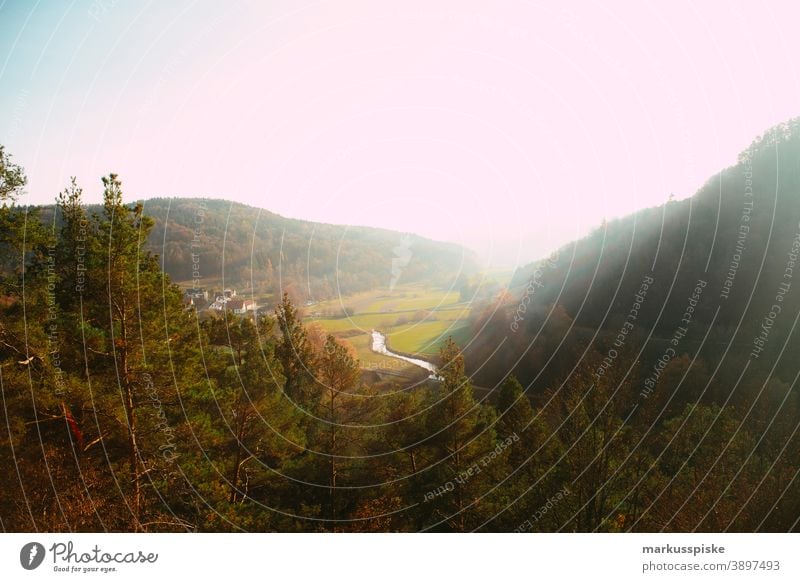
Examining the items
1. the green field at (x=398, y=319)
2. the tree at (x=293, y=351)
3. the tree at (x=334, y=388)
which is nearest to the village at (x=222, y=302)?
the tree at (x=293, y=351)

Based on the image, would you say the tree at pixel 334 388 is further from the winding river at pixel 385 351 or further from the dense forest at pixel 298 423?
the winding river at pixel 385 351

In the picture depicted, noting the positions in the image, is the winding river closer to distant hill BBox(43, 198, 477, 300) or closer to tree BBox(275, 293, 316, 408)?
distant hill BBox(43, 198, 477, 300)

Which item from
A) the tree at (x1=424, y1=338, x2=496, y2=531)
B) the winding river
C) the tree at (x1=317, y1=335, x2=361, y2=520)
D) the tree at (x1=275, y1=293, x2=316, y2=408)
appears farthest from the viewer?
the tree at (x1=275, y1=293, x2=316, y2=408)

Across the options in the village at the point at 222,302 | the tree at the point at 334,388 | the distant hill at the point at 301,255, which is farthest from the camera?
the village at the point at 222,302

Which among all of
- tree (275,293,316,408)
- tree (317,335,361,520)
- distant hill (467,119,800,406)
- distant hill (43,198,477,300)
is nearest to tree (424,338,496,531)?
tree (317,335,361,520)

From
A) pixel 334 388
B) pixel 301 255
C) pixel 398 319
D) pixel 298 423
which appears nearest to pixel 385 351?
pixel 398 319
